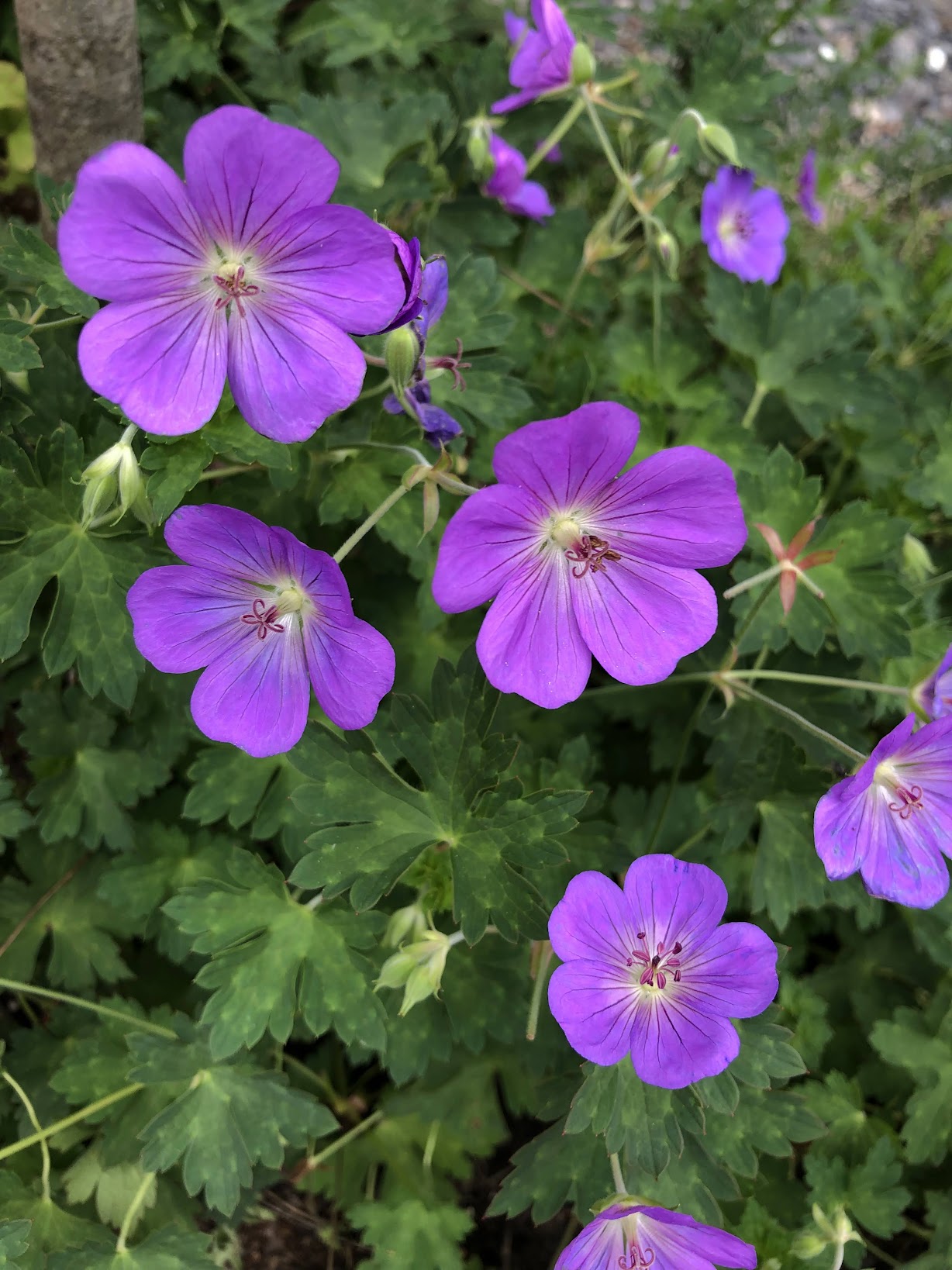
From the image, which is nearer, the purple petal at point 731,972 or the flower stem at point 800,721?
the purple petal at point 731,972

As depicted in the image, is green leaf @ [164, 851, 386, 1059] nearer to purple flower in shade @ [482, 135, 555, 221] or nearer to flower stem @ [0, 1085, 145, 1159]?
flower stem @ [0, 1085, 145, 1159]

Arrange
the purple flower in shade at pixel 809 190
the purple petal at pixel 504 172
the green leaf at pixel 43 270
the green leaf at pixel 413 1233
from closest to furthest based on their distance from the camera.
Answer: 1. the green leaf at pixel 43 270
2. the green leaf at pixel 413 1233
3. the purple petal at pixel 504 172
4. the purple flower in shade at pixel 809 190

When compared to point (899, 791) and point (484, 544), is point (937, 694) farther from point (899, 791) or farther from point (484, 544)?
point (484, 544)

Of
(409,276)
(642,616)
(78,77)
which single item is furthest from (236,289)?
(78,77)

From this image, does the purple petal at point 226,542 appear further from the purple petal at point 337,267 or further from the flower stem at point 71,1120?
the flower stem at point 71,1120

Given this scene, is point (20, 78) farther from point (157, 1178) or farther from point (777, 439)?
point (157, 1178)

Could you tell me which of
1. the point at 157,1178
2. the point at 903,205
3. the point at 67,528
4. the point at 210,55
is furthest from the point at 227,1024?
the point at 903,205

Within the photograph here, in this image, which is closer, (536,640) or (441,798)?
(536,640)

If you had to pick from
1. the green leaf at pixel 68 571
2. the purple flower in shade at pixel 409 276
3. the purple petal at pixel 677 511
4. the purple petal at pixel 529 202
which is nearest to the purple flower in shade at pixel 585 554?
the purple petal at pixel 677 511
